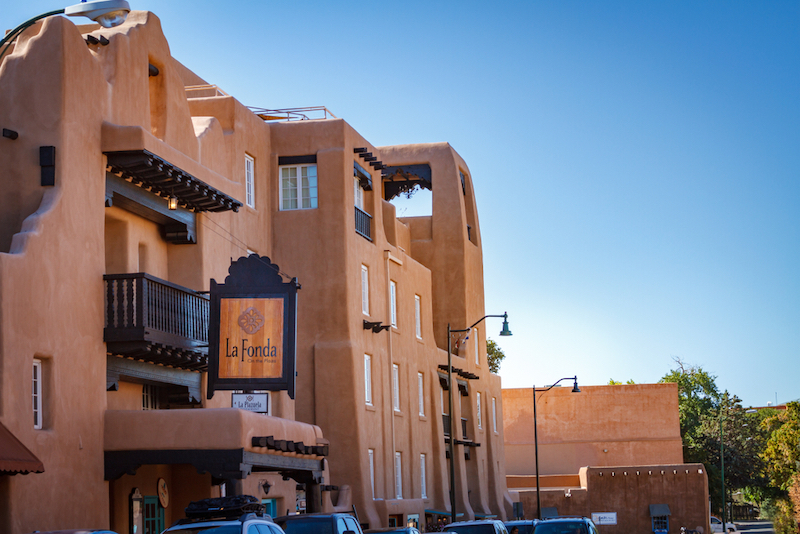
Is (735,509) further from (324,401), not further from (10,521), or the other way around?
(10,521)

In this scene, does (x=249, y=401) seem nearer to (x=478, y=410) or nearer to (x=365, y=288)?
(x=365, y=288)

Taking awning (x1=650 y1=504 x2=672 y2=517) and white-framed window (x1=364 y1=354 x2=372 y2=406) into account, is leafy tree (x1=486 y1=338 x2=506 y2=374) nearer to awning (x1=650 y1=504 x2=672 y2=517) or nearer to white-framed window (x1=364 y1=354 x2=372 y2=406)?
awning (x1=650 y1=504 x2=672 y2=517)

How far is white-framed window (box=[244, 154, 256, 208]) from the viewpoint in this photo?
3128 cm

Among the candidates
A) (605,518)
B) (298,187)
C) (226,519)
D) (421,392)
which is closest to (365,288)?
(298,187)

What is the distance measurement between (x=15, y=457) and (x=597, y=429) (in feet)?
194

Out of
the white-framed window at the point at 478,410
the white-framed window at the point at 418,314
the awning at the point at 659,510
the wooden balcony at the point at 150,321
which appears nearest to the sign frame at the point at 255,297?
the wooden balcony at the point at 150,321

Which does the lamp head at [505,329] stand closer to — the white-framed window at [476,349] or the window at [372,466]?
the window at [372,466]

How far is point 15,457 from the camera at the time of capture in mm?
16484

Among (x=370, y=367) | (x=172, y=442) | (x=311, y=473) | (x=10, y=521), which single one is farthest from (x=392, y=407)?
(x=10, y=521)

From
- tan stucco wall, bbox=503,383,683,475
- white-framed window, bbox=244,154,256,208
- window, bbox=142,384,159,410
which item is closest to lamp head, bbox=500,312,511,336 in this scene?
white-framed window, bbox=244,154,256,208

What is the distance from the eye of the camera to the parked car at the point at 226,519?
13.5 meters

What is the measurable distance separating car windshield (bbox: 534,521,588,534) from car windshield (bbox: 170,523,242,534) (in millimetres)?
9514

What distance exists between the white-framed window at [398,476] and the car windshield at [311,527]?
1971 cm

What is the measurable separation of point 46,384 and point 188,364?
516cm
